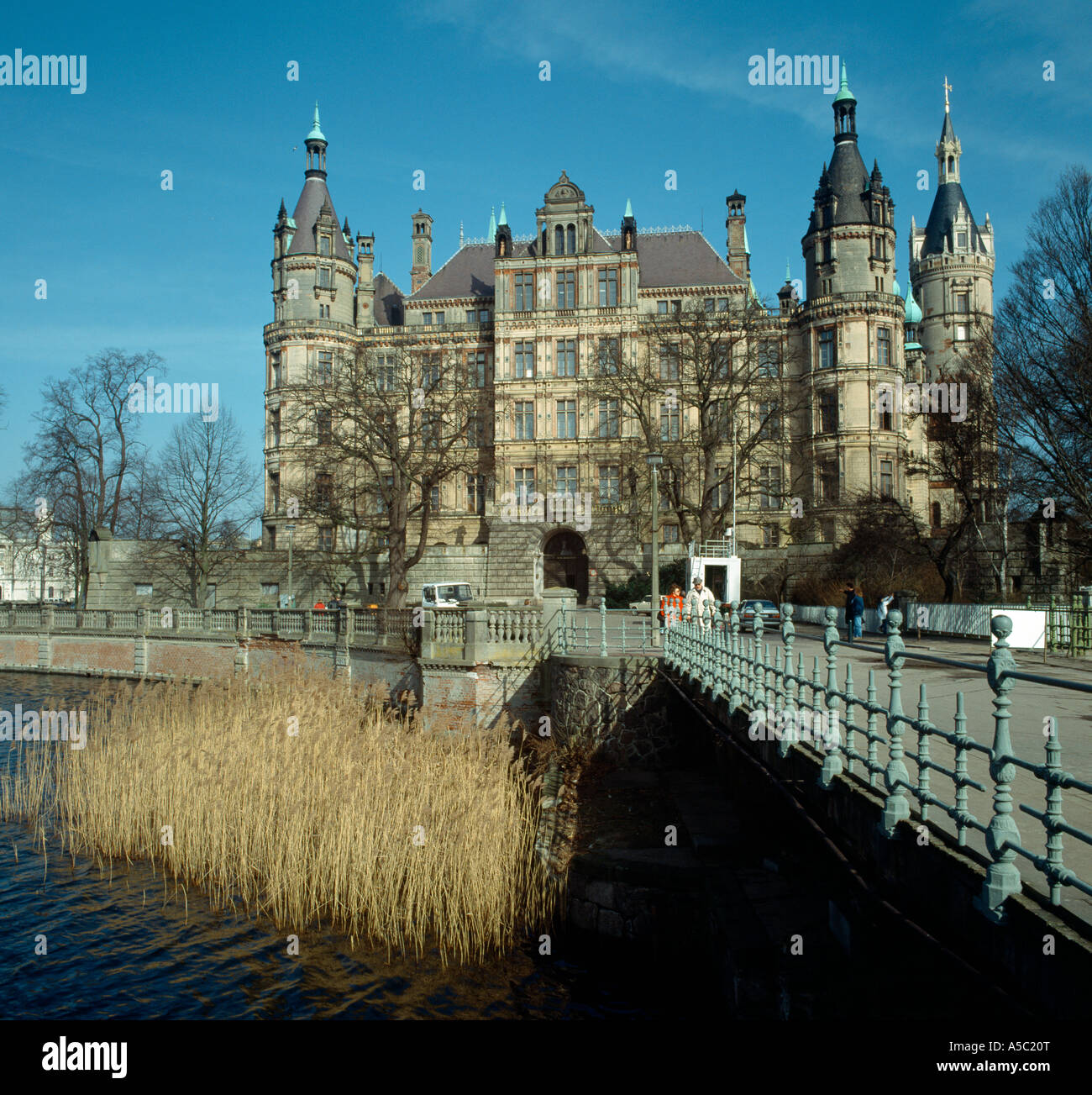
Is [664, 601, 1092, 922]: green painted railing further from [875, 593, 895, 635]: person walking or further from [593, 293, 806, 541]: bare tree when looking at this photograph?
[593, 293, 806, 541]: bare tree

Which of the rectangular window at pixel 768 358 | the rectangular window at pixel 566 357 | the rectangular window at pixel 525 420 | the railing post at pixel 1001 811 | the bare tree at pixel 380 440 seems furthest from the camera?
the rectangular window at pixel 525 420

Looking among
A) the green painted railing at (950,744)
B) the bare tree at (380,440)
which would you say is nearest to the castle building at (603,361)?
the bare tree at (380,440)

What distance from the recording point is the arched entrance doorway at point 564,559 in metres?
50.5

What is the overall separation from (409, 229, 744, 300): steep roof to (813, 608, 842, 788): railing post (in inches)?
1813

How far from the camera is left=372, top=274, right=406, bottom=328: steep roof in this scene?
6019cm

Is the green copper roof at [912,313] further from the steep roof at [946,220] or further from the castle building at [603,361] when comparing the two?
the castle building at [603,361]

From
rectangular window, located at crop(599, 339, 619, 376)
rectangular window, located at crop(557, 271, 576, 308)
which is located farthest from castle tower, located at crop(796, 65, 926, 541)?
rectangular window, located at crop(557, 271, 576, 308)

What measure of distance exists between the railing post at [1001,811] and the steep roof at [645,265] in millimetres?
49174

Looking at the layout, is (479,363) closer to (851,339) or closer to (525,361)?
(525,361)

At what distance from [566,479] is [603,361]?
7.35 m

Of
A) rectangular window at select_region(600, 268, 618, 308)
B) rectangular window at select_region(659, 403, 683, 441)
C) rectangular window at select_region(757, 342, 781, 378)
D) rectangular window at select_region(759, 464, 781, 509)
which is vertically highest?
rectangular window at select_region(600, 268, 618, 308)
